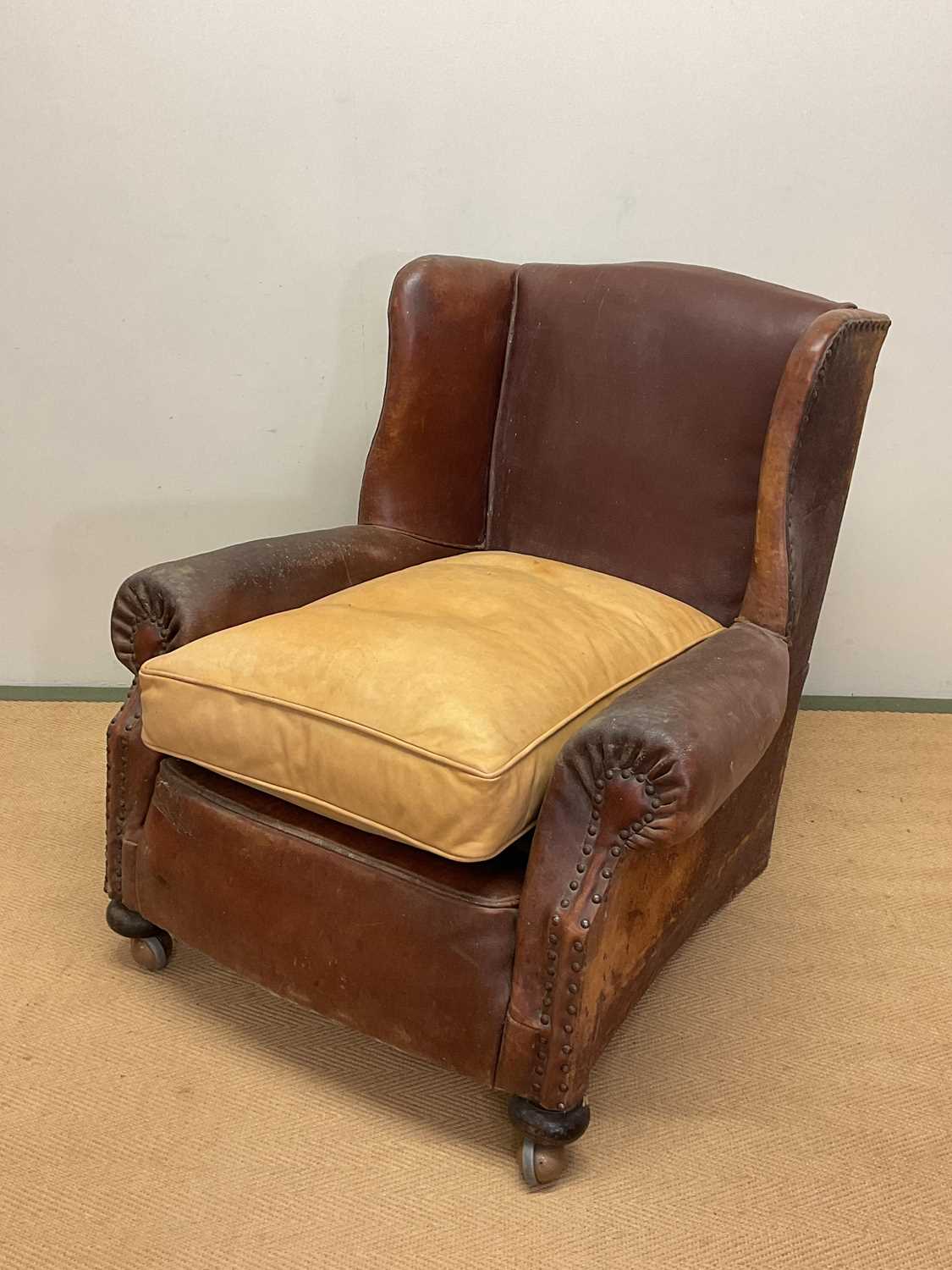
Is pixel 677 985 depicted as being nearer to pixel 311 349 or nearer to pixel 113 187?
pixel 311 349

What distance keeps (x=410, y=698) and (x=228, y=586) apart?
1.32ft

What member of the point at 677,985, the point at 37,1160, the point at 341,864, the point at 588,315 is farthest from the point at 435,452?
the point at 37,1160

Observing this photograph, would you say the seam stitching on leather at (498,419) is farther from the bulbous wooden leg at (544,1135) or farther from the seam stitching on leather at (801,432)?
the bulbous wooden leg at (544,1135)

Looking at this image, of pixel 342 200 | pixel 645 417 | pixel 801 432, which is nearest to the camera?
pixel 801 432

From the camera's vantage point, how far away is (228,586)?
149 centimetres

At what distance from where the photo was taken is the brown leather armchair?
1.18 m

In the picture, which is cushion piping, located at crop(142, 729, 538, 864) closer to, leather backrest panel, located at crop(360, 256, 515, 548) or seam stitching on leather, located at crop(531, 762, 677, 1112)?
seam stitching on leather, located at crop(531, 762, 677, 1112)

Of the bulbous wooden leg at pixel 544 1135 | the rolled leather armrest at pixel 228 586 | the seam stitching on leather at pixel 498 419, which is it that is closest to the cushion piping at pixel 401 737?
the rolled leather armrest at pixel 228 586

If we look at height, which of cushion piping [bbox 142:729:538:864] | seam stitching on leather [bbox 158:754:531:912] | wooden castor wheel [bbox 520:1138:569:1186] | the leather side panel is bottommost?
wooden castor wheel [bbox 520:1138:569:1186]

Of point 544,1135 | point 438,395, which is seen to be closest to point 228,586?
point 438,395

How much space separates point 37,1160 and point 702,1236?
2.42ft

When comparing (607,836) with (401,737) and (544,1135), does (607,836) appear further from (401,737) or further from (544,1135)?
(544,1135)

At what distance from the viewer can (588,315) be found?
1.72 meters

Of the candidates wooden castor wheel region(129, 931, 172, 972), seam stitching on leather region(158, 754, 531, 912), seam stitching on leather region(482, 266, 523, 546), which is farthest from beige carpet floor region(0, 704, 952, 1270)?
seam stitching on leather region(482, 266, 523, 546)
